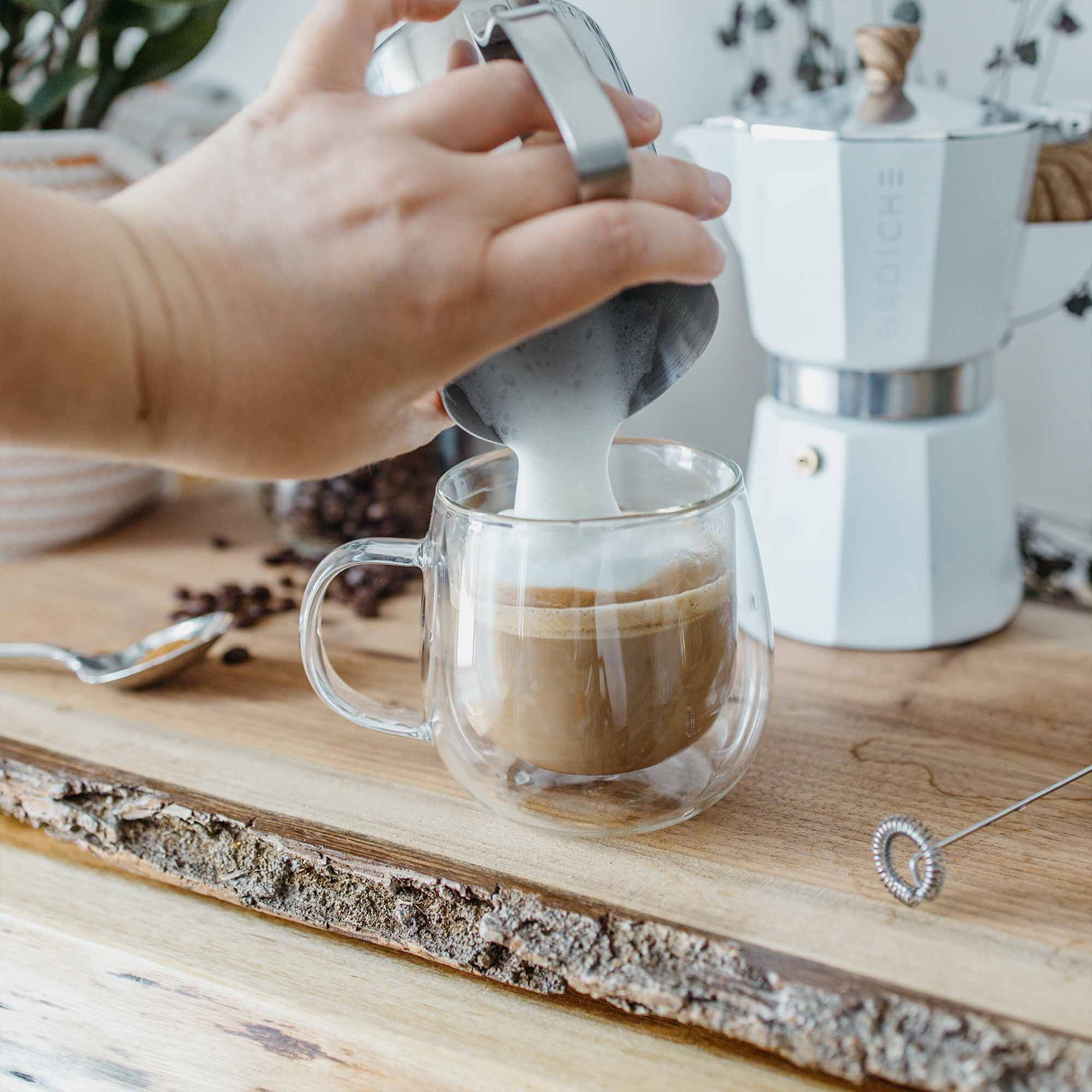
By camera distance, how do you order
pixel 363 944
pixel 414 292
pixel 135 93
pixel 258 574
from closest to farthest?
1. pixel 414 292
2. pixel 363 944
3. pixel 258 574
4. pixel 135 93

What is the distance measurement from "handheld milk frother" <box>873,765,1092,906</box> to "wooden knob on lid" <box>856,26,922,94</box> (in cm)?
39

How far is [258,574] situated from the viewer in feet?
2.82

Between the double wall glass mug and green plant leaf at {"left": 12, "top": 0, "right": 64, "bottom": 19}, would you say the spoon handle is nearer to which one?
the double wall glass mug

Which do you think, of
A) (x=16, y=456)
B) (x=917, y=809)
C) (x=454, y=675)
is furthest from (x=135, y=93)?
(x=917, y=809)

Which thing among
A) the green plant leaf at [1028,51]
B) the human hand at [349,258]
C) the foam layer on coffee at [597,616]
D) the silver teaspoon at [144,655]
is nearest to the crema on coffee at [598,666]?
the foam layer on coffee at [597,616]

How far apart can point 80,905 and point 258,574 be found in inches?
13.8

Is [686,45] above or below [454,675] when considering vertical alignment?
above

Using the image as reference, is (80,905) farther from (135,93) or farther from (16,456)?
(135,93)

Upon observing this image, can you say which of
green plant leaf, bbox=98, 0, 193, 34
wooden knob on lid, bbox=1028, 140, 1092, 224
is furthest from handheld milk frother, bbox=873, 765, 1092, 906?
green plant leaf, bbox=98, 0, 193, 34

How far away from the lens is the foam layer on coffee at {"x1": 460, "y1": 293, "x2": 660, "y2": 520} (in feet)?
1.40

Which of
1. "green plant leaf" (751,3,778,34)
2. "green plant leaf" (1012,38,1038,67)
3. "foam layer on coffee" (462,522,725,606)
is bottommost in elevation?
"foam layer on coffee" (462,522,725,606)

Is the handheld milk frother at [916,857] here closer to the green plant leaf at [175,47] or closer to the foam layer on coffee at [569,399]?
the foam layer on coffee at [569,399]

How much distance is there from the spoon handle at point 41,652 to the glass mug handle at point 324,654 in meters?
0.23

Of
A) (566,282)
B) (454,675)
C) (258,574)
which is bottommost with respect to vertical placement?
(258,574)
